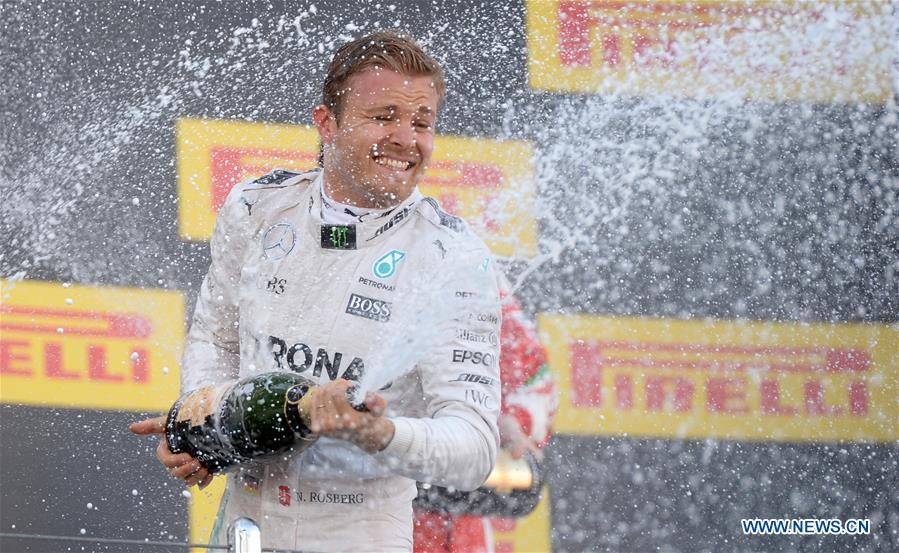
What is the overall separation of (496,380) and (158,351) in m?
1.20

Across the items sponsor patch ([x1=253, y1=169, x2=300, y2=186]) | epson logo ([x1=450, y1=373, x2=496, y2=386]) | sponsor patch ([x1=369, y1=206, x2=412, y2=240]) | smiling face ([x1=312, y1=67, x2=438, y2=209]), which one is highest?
smiling face ([x1=312, y1=67, x2=438, y2=209])

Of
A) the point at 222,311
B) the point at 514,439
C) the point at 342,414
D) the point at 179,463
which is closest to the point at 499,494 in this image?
the point at 514,439

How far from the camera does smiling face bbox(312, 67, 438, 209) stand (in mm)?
1682

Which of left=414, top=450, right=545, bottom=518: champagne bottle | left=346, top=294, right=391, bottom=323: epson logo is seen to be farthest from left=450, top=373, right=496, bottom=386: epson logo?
left=414, top=450, right=545, bottom=518: champagne bottle

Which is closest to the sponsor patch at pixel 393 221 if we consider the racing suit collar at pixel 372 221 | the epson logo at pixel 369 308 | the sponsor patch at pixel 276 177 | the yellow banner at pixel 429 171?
the racing suit collar at pixel 372 221

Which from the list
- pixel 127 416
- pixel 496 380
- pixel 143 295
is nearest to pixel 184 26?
pixel 143 295

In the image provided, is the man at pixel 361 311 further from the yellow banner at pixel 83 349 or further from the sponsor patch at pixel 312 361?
the yellow banner at pixel 83 349

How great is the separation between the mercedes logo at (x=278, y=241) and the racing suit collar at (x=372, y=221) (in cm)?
3

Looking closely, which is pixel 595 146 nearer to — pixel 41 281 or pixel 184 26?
pixel 184 26

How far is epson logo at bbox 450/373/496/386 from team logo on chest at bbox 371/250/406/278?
181 mm

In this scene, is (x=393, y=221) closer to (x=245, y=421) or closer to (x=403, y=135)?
(x=403, y=135)

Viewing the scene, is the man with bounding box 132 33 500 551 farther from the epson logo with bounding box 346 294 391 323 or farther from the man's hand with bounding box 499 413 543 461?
the man's hand with bounding box 499 413 543 461

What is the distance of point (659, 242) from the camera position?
278 centimetres

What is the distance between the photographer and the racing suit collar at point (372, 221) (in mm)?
1660
